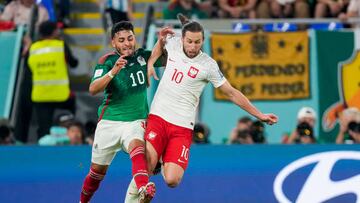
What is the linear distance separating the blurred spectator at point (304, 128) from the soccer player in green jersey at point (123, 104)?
441cm

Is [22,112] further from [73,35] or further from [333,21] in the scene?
[333,21]

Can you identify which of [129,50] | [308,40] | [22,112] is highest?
[129,50]

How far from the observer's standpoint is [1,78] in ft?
62.8

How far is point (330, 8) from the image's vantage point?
65.3 ft

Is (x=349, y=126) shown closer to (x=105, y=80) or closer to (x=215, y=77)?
(x=215, y=77)

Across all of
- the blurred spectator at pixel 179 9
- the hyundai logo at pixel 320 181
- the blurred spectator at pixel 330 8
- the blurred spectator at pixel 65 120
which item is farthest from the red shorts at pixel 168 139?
the blurred spectator at pixel 330 8

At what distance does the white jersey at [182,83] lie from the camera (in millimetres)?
13000

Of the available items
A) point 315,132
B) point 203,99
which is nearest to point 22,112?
point 203,99

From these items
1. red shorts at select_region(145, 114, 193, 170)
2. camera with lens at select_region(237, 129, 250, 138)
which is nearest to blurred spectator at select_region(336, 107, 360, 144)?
camera with lens at select_region(237, 129, 250, 138)

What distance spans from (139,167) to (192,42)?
135cm

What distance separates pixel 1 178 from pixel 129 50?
104 inches

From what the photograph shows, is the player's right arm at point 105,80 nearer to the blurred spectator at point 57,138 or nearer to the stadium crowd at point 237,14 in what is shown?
the blurred spectator at point 57,138

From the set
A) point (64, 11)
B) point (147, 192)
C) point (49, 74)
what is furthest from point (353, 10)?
point (147, 192)

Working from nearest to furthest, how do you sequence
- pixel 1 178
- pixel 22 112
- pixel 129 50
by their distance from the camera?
pixel 129 50, pixel 1 178, pixel 22 112
